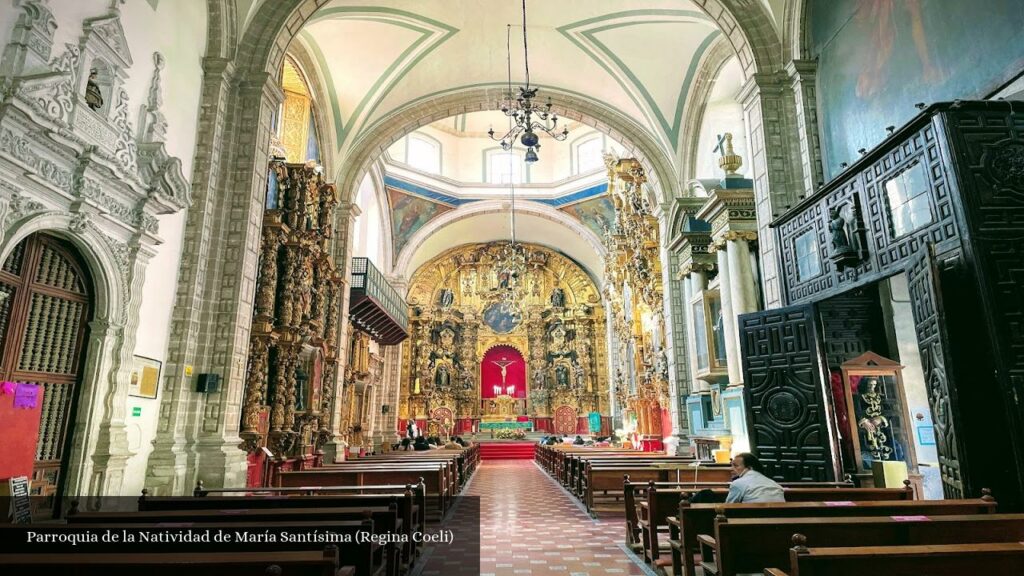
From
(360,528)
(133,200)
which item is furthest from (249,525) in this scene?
(133,200)

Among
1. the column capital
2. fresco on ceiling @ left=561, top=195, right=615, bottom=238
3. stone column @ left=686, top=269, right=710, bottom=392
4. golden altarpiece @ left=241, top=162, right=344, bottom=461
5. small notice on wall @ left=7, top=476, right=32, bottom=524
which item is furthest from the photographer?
fresco on ceiling @ left=561, top=195, right=615, bottom=238

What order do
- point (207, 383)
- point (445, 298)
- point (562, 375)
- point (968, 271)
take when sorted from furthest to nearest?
point (445, 298) → point (562, 375) → point (207, 383) → point (968, 271)

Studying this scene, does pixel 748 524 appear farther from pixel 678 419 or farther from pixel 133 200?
pixel 678 419

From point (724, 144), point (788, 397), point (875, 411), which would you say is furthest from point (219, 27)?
point (875, 411)

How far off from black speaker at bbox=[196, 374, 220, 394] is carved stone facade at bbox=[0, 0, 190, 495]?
1.05 meters

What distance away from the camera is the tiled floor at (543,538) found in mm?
4703

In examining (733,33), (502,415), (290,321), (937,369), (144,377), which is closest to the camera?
(937,369)

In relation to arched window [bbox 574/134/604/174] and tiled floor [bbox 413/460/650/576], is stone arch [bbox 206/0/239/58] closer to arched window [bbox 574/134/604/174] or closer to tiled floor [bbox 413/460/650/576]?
tiled floor [bbox 413/460/650/576]

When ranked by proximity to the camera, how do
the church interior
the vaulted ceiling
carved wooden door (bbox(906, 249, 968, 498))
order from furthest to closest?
the vaulted ceiling < carved wooden door (bbox(906, 249, 968, 498)) < the church interior

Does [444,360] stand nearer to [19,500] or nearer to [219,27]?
[219,27]

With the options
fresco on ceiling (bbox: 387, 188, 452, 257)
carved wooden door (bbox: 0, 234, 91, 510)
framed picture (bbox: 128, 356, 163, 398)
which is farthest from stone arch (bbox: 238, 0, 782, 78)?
fresco on ceiling (bbox: 387, 188, 452, 257)

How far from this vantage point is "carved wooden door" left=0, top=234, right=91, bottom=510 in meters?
4.85

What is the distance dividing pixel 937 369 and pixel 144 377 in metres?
7.52

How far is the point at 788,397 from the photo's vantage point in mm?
6293
